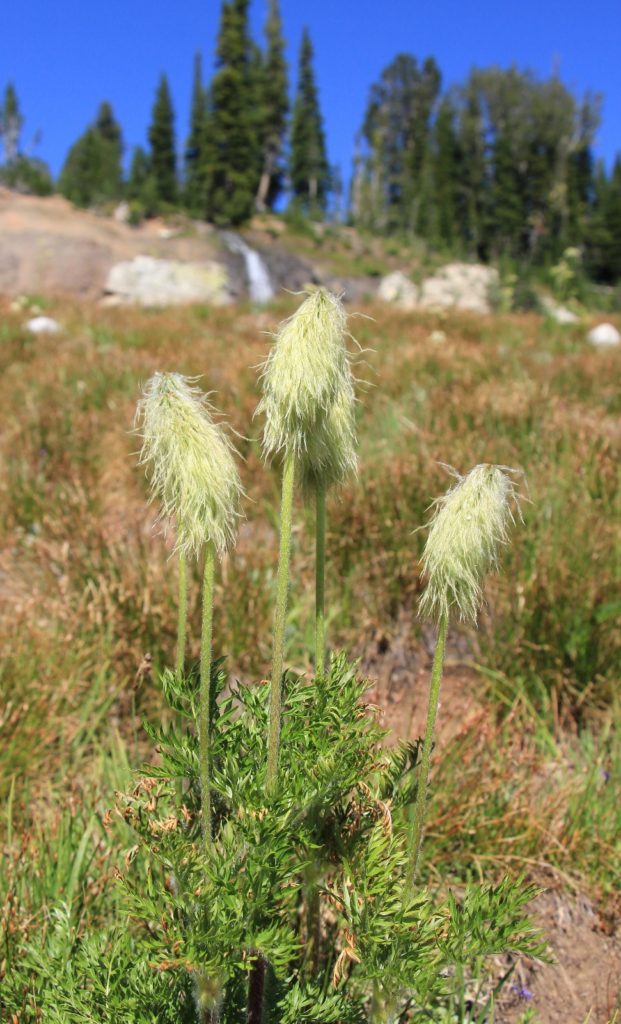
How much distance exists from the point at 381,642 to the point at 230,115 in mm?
39258

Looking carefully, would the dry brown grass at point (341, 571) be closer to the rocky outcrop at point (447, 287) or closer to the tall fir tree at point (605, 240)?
the rocky outcrop at point (447, 287)

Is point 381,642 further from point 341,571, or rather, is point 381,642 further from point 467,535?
point 467,535

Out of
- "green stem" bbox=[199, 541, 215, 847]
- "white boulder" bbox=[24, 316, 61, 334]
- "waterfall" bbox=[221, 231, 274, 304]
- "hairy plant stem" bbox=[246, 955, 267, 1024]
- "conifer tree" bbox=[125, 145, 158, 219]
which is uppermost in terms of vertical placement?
"conifer tree" bbox=[125, 145, 158, 219]

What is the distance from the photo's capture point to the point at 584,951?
1822 mm

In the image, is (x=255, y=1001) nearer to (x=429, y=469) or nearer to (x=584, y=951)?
(x=584, y=951)

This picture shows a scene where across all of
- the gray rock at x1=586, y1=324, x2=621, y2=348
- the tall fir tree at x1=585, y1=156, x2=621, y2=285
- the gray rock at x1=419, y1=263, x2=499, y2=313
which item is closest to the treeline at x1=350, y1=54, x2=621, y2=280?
the tall fir tree at x1=585, y1=156, x2=621, y2=285

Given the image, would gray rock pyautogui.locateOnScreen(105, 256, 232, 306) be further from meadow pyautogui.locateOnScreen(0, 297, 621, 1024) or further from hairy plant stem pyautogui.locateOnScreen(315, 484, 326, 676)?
hairy plant stem pyautogui.locateOnScreen(315, 484, 326, 676)

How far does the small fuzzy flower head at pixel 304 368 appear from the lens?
2.98 ft

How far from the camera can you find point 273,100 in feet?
149

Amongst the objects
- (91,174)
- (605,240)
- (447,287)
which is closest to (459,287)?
(447,287)

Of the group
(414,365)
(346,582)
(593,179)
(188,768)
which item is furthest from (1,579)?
(593,179)

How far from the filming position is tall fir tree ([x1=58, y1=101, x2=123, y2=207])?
112 ft

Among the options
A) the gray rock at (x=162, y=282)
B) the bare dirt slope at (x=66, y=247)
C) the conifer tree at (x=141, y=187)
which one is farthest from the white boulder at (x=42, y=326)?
the conifer tree at (x=141, y=187)

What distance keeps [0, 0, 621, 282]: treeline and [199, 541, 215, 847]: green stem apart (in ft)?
132
